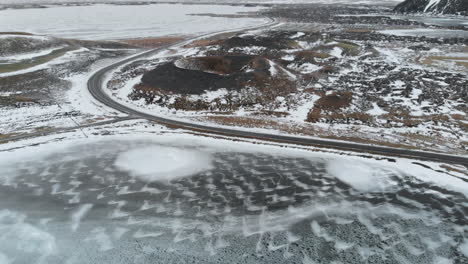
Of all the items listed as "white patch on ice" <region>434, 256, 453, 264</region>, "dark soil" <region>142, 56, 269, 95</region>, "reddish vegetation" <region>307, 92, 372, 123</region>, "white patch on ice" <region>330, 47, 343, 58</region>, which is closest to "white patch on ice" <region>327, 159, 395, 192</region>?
"white patch on ice" <region>434, 256, 453, 264</region>

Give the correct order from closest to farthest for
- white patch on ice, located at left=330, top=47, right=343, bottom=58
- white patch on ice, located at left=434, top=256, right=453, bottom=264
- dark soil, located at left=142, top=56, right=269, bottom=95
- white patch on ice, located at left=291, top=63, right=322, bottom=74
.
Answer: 1. white patch on ice, located at left=434, top=256, right=453, bottom=264
2. dark soil, located at left=142, top=56, right=269, bottom=95
3. white patch on ice, located at left=291, top=63, right=322, bottom=74
4. white patch on ice, located at left=330, top=47, right=343, bottom=58

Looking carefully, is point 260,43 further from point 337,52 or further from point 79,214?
point 79,214

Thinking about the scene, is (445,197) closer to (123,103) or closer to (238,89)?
(238,89)

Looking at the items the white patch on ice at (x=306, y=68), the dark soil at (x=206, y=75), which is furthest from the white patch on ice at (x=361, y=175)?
the white patch on ice at (x=306, y=68)

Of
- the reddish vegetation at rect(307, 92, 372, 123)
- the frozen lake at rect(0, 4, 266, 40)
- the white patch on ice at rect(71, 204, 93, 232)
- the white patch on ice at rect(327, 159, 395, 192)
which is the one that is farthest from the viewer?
the frozen lake at rect(0, 4, 266, 40)

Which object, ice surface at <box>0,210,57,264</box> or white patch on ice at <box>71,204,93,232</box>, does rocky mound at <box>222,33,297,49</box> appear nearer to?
white patch on ice at <box>71,204,93,232</box>

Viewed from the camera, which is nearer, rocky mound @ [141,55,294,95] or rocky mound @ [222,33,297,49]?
rocky mound @ [141,55,294,95]

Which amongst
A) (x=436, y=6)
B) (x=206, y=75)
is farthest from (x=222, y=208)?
(x=436, y=6)
